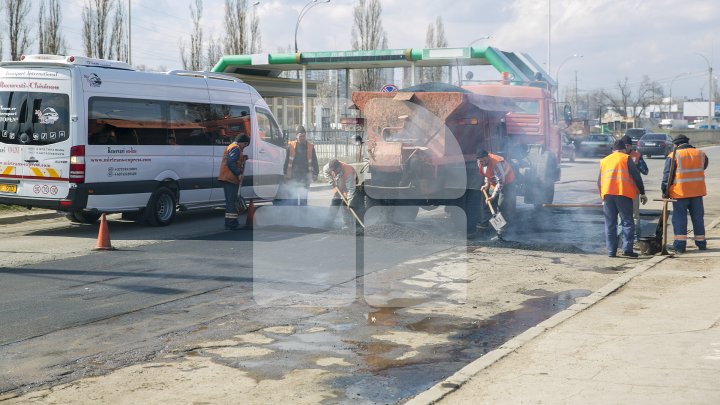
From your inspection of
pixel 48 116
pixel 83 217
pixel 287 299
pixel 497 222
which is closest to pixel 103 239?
pixel 48 116

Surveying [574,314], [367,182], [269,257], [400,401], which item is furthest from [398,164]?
[400,401]

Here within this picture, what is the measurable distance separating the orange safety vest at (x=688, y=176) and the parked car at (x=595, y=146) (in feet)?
122

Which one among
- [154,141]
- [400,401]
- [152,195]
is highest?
[154,141]

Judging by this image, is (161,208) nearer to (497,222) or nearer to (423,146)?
(423,146)

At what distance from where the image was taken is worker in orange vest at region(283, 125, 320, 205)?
17922 mm

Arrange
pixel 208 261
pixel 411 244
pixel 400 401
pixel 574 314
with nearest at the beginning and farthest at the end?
pixel 400 401
pixel 574 314
pixel 208 261
pixel 411 244

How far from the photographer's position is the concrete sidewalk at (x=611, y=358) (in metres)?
5.69

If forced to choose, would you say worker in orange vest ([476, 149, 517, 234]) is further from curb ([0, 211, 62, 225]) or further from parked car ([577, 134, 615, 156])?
parked car ([577, 134, 615, 156])

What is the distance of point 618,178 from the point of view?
12070 mm

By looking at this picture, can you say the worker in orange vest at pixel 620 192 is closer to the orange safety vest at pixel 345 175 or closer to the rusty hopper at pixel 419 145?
the rusty hopper at pixel 419 145

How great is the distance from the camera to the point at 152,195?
49.7 ft

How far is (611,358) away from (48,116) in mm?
10325

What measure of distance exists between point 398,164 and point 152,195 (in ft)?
14.6

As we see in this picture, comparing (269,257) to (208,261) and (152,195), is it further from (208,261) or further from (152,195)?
(152,195)
